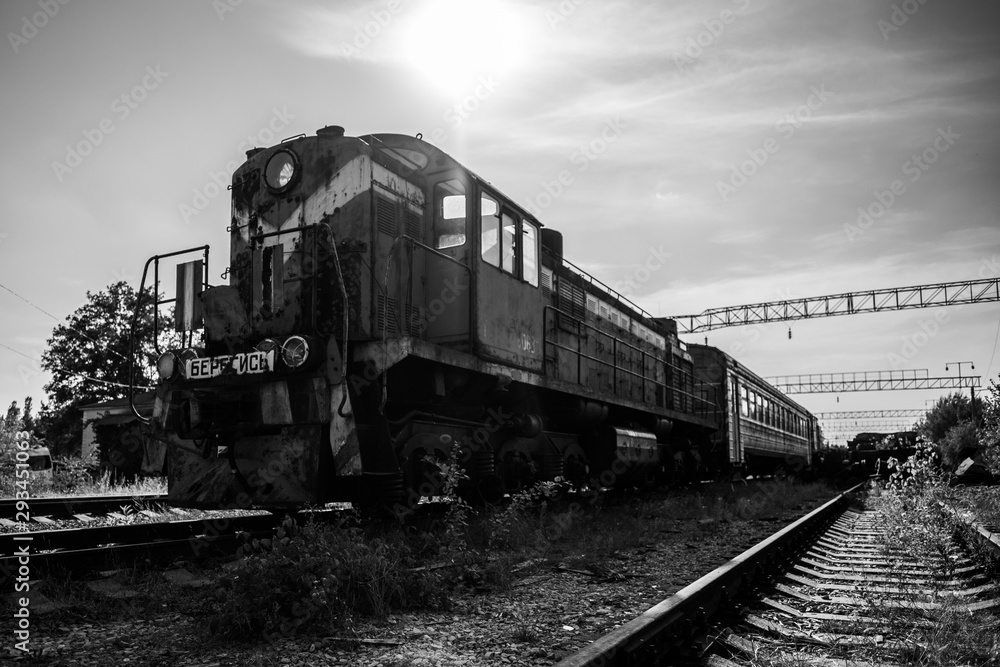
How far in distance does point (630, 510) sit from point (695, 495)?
2.98 meters

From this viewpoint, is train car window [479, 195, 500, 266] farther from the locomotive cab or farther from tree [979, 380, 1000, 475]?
tree [979, 380, 1000, 475]

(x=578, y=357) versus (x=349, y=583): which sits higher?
(x=578, y=357)

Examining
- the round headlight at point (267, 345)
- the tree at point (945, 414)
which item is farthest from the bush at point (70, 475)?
the tree at point (945, 414)

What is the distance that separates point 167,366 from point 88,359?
4142 cm

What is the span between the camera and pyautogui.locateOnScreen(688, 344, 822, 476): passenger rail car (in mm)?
17531

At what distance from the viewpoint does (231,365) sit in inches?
246

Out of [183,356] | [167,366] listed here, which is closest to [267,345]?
[183,356]

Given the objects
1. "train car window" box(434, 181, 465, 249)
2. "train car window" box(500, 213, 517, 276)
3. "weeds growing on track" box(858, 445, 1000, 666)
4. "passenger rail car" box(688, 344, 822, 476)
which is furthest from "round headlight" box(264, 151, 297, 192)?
"passenger rail car" box(688, 344, 822, 476)

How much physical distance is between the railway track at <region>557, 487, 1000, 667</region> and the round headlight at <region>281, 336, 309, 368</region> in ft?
11.1

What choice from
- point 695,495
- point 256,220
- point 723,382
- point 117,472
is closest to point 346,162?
point 256,220

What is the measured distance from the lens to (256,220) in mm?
7277

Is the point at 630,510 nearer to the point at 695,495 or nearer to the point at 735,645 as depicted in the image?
the point at 695,495

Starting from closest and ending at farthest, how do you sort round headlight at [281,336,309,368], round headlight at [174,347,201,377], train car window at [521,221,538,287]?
round headlight at [281,336,309,368] < round headlight at [174,347,201,377] < train car window at [521,221,538,287]

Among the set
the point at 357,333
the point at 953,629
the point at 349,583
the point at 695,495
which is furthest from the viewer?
the point at 695,495
